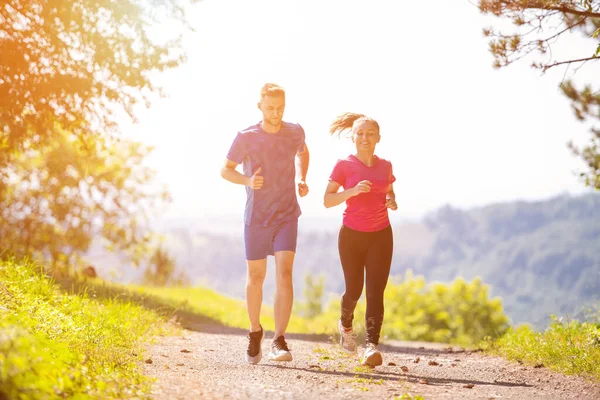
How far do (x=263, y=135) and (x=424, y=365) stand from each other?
329cm

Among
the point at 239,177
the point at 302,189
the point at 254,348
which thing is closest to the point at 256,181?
the point at 239,177

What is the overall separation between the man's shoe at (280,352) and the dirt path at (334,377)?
10 centimetres

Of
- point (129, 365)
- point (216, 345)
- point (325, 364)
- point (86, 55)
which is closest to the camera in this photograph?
point (129, 365)

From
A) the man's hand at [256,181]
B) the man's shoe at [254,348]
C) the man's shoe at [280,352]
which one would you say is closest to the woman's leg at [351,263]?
the man's shoe at [280,352]

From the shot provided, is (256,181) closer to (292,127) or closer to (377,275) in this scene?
(292,127)

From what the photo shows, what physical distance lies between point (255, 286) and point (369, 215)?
130cm

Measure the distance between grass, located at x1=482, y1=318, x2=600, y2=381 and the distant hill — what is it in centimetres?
7689

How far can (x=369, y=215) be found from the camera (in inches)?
247

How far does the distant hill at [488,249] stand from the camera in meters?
102

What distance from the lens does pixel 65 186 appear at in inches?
754

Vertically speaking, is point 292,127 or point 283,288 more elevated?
point 292,127

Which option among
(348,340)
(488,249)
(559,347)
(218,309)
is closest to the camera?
(348,340)

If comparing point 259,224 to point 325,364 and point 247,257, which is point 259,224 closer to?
point 247,257

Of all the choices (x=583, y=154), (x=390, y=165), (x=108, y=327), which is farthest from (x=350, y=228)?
(x=583, y=154)
